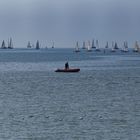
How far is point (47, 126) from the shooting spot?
53375 millimetres

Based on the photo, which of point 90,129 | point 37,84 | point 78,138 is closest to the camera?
point 78,138

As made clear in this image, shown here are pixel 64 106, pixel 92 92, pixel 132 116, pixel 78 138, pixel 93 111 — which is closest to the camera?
pixel 78 138

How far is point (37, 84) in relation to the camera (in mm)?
101938

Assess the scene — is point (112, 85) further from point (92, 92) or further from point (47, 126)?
point (47, 126)

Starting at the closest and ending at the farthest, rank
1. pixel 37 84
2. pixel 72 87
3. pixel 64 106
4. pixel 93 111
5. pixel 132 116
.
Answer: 1. pixel 132 116
2. pixel 93 111
3. pixel 64 106
4. pixel 72 87
5. pixel 37 84

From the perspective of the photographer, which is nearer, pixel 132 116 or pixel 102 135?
pixel 102 135

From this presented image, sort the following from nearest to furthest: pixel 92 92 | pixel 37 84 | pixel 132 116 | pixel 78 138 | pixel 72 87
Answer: pixel 78 138 < pixel 132 116 < pixel 92 92 < pixel 72 87 < pixel 37 84

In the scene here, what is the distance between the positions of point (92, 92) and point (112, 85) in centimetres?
1355

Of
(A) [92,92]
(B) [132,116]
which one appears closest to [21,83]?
(A) [92,92]

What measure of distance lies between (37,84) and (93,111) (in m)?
39.6

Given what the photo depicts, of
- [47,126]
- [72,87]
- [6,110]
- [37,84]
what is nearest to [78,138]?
[47,126]

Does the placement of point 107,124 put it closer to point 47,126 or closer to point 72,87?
point 47,126

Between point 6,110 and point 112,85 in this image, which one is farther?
point 112,85

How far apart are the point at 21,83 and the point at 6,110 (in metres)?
41.1
